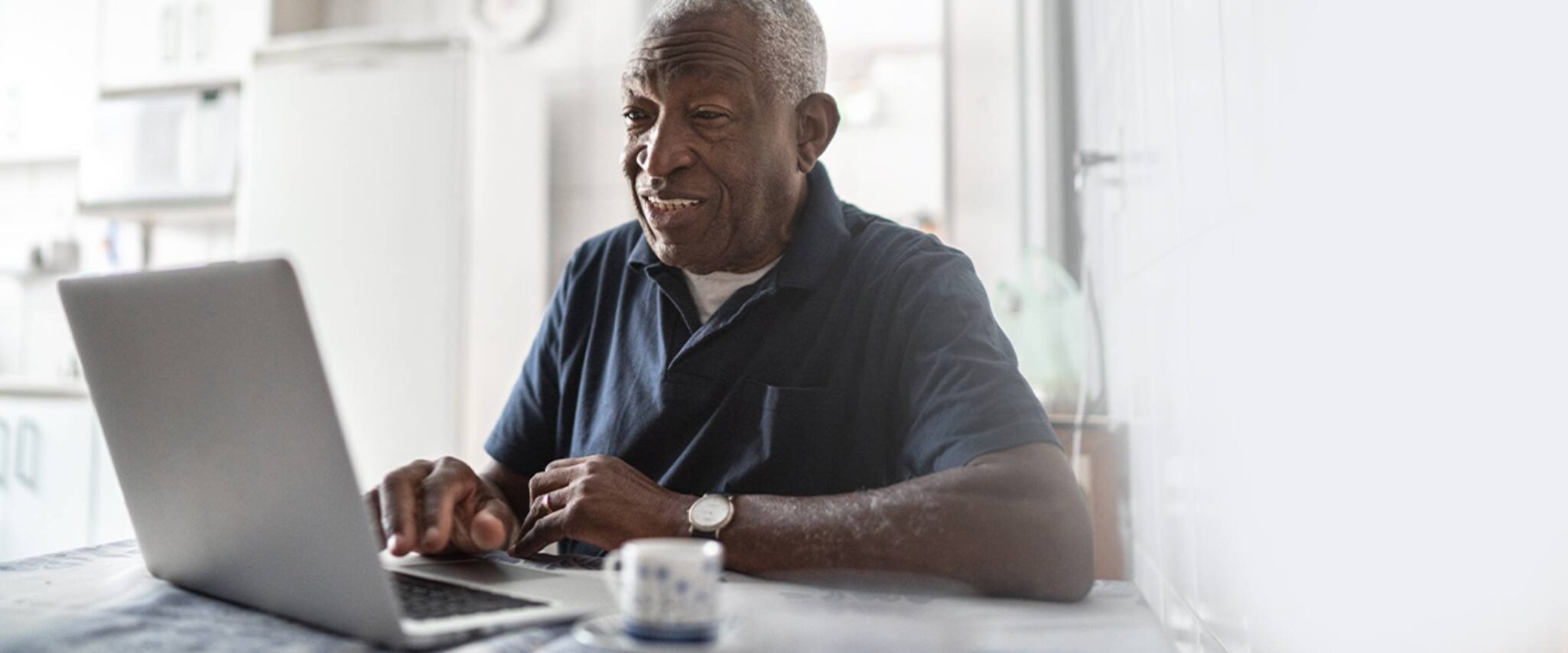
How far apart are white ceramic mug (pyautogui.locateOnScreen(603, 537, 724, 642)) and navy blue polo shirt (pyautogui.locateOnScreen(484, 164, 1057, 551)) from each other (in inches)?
18.9

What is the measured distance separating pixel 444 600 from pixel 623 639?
0.56 feet

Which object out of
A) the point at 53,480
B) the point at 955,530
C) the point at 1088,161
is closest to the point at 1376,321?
the point at 955,530

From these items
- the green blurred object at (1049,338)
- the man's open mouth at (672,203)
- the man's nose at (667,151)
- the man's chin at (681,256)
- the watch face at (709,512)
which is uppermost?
the man's nose at (667,151)

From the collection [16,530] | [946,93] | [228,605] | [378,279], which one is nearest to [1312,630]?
[228,605]

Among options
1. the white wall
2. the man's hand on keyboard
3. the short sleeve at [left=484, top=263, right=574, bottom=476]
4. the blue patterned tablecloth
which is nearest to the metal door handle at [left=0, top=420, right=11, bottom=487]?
the short sleeve at [left=484, top=263, right=574, bottom=476]

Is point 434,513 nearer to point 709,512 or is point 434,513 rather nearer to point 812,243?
point 709,512

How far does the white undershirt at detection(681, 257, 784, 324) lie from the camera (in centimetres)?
132

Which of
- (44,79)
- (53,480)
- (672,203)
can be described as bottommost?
(53,480)

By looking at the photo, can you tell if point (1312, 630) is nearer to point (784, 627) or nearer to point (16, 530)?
point (784, 627)

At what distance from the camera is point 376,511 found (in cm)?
100

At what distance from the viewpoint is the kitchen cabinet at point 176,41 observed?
331cm

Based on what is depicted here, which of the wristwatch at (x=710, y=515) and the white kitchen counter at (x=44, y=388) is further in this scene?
the white kitchen counter at (x=44, y=388)

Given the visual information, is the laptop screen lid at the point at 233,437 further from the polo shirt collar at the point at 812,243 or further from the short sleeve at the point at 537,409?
the polo shirt collar at the point at 812,243

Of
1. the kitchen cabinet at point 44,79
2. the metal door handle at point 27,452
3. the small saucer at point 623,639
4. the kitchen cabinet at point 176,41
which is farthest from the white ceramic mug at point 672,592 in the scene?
the kitchen cabinet at point 44,79
